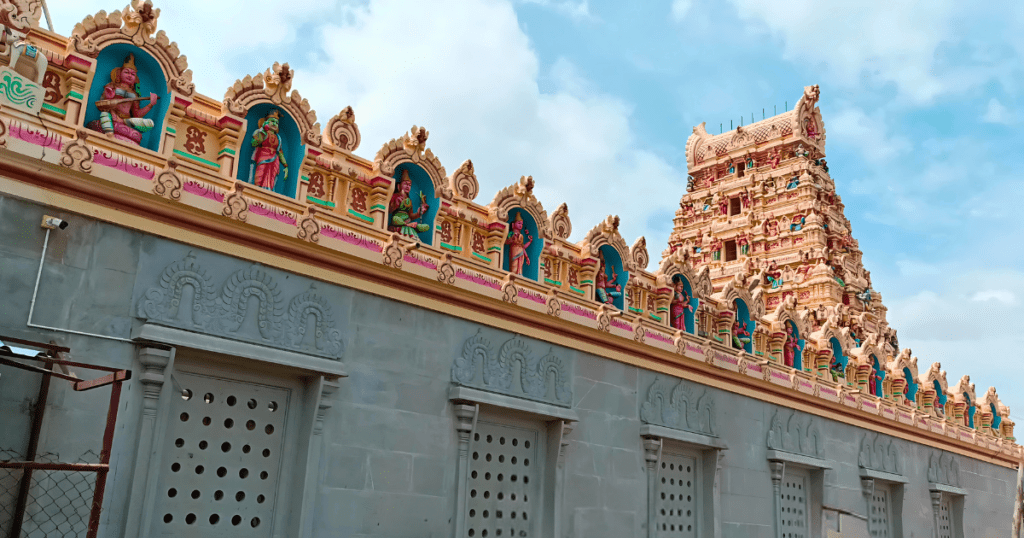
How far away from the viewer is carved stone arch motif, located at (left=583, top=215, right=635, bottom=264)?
50.8 feet

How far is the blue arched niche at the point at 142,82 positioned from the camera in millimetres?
9703

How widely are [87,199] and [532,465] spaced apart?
306 inches

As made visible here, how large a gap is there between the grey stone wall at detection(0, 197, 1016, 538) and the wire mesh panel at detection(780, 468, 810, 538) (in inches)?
37.0

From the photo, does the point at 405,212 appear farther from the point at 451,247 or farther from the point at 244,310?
the point at 244,310

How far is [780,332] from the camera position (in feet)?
66.4

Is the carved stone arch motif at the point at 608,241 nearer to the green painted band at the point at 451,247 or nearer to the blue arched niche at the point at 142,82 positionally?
the green painted band at the point at 451,247

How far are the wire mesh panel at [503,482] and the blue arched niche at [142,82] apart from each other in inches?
247

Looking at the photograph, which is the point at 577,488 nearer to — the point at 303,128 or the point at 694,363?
the point at 694,363

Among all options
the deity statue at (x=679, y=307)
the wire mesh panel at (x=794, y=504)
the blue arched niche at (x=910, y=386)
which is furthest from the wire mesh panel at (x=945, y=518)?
the deity statue at (x=679, y=307)

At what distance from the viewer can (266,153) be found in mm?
11117

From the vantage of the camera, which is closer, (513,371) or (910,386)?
(513,371)

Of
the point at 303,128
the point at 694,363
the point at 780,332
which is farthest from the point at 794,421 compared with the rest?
the point at 303,128

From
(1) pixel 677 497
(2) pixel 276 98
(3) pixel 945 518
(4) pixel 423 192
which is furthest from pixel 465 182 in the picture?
(3) pixel 945 518

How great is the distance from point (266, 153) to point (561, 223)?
19.8 feet
